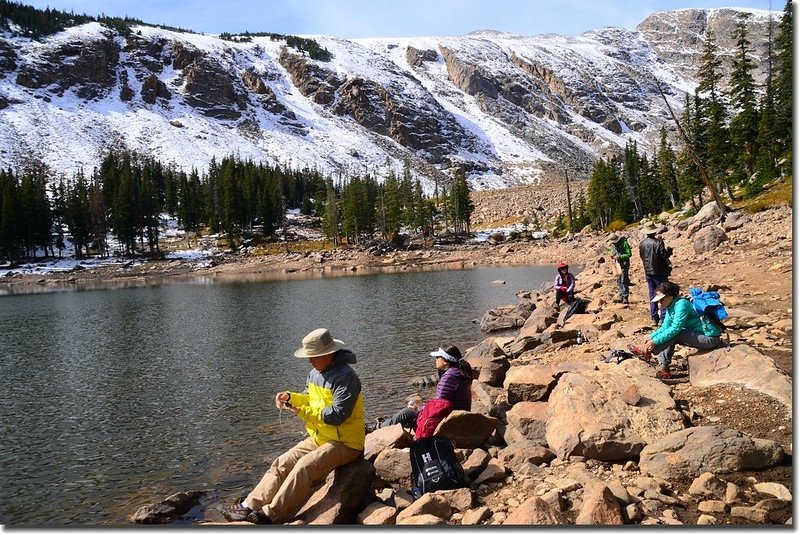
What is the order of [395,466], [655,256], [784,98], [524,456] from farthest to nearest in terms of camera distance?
A: [784,98] → [655,256] → [395,466] → [524,456]

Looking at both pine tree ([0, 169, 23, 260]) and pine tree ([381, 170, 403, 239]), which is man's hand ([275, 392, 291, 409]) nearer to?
pine tree ([381, 170, 403, 239])

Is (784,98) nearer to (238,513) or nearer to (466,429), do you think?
(466,429)

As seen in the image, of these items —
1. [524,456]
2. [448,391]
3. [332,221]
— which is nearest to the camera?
[524,456]

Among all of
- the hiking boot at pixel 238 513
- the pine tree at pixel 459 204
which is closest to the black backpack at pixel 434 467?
the hiking boot at pixel 238 513

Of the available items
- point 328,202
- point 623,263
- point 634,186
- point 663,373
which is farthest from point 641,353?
point 328,202

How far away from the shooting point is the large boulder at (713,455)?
6160 millimetres

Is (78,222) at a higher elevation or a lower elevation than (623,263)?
higher

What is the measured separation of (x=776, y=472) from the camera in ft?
19.9

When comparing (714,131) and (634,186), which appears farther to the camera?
(634,186)

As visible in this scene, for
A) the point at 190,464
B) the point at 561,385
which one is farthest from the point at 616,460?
the point at 190,464

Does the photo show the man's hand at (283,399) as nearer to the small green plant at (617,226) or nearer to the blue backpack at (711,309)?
the blue backpack at (711,309)

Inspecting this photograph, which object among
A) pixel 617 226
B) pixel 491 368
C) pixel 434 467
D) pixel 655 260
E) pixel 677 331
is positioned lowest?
pixel 491 368

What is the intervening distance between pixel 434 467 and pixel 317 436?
5.04 feet

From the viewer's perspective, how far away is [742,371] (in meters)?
8.21
